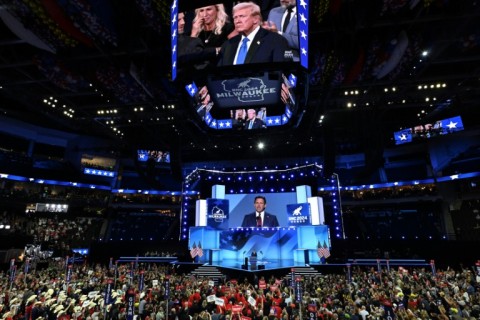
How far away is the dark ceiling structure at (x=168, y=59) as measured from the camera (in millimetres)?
10758

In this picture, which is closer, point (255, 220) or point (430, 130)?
point (430, 130)

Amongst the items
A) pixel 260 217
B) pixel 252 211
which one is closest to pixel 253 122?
pixel 260 217

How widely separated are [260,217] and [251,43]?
73.1ft

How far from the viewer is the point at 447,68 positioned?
1698cm

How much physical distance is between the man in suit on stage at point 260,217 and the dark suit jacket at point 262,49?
2174cm

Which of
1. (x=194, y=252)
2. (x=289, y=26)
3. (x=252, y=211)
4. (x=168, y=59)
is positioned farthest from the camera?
(x=252, y=211)

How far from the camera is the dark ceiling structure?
10.8 m

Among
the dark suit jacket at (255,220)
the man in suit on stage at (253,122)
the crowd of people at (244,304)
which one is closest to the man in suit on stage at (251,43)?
the man in suit on stage at (253,122)

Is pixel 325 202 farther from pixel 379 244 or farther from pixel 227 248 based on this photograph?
pixel 227 248

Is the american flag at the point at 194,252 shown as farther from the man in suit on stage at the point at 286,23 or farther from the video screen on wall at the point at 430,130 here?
the video screen on wall at the point at 430,130

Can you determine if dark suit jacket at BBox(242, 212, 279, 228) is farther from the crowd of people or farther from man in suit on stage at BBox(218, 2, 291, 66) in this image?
man in suit on stage at BBox(218, 2, 291, 66)

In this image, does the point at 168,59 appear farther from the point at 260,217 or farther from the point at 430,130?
the point at 430,130

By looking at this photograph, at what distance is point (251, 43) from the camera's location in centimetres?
791

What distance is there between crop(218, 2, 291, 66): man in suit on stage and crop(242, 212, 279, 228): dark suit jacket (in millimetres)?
22048
